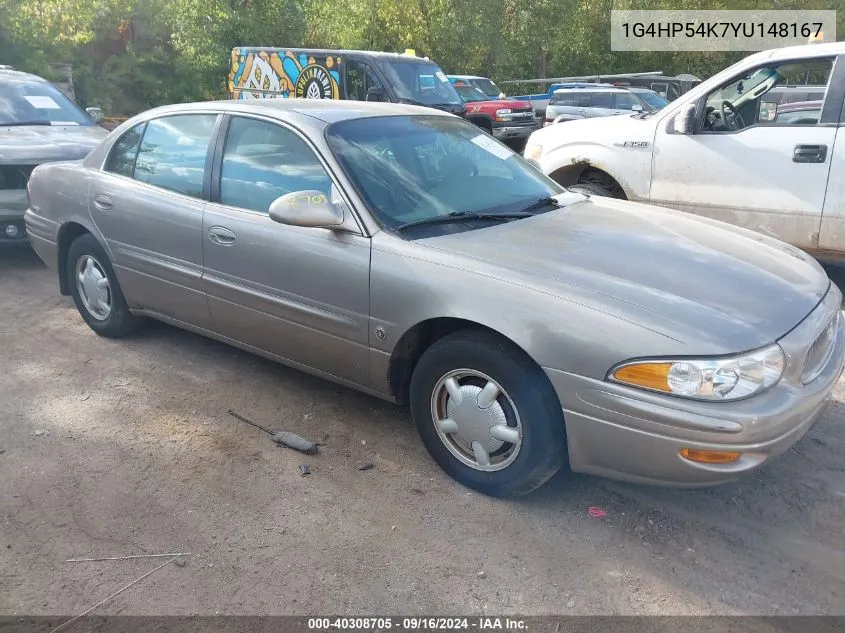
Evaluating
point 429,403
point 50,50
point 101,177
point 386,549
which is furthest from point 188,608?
point 50,50

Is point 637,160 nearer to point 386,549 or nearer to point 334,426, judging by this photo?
point 334,426

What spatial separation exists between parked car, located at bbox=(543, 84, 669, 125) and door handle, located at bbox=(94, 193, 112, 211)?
14.4 m

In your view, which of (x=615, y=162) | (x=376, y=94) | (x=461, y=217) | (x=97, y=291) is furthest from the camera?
(x=376, y=94)

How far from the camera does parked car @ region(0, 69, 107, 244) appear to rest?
6520mm

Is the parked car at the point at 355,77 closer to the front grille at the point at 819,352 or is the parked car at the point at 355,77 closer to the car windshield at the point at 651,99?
the car windshield at the point at 651,99

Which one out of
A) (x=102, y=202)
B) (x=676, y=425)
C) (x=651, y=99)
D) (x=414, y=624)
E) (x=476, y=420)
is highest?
(x=651, y=99)

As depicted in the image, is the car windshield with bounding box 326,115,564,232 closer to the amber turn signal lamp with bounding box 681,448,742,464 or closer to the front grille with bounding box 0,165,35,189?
the amber turn signal lamp with bounding box 681,448,742,464

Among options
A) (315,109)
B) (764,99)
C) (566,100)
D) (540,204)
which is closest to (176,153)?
(315,109)

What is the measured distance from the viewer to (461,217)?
3498 millimetres

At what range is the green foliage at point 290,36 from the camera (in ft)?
64.0

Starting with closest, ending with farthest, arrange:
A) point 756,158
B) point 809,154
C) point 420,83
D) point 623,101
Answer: point 809,154, point 756,158, point 420,83, point 623,101

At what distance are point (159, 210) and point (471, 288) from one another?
83.1 inches

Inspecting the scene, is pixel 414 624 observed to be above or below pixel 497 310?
below

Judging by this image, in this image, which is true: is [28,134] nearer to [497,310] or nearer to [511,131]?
[497,310]
